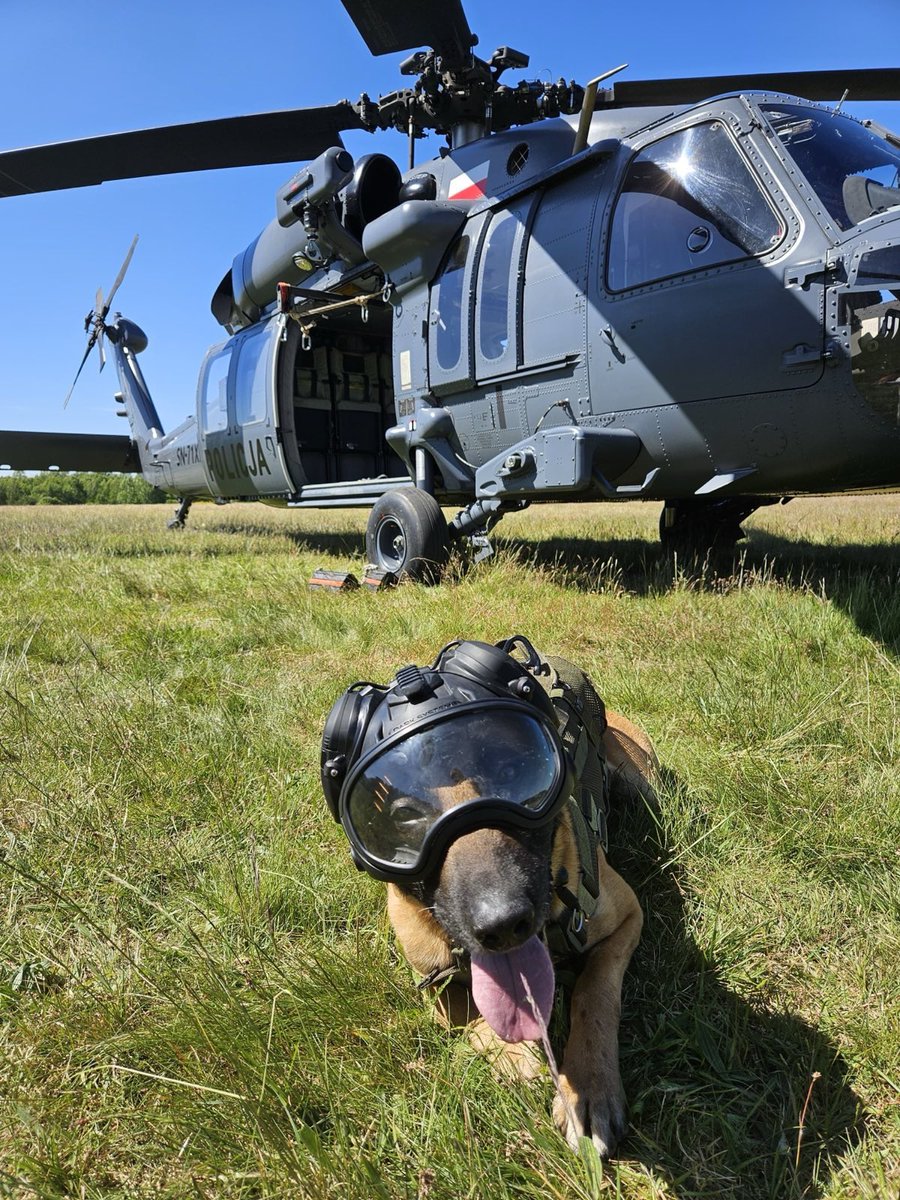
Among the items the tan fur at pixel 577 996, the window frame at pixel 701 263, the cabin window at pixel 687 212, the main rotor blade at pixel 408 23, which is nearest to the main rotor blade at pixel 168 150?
the main rotor blade at pixel 408 23

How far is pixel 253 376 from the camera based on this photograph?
8289 millimetres

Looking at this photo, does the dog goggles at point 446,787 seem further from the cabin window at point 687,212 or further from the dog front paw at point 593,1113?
the cabin window at point 687,212

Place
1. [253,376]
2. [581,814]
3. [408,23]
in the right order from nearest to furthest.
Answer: [581,814] → [408,23] → [253,376]

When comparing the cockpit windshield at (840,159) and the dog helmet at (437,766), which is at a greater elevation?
the cockpit windshield at (840,159)

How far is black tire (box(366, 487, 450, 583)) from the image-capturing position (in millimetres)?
5691

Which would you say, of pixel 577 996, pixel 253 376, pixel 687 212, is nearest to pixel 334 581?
pixel 687 212

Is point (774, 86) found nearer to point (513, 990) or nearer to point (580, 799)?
point (580, 799)

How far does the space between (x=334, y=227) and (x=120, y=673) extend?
4769 mm

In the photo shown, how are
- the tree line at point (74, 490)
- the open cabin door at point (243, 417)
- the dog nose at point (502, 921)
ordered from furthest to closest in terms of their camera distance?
the tree line at point (74, 490) → the open cabin door at point (243, 417) → the dog nose at point (502, 921)

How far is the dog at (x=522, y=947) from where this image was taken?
3.92ft

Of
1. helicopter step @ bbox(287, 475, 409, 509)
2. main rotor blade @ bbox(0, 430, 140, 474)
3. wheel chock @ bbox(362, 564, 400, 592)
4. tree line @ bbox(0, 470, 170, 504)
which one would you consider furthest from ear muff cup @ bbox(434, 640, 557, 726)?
tree line @ bbox(0, 470, 170, 504)

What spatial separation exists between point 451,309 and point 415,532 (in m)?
1.76

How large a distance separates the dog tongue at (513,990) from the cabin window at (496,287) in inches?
187

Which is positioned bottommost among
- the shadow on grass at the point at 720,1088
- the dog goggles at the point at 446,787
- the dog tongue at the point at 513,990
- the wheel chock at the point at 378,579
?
the shadow on grass at the point at 720,1088
